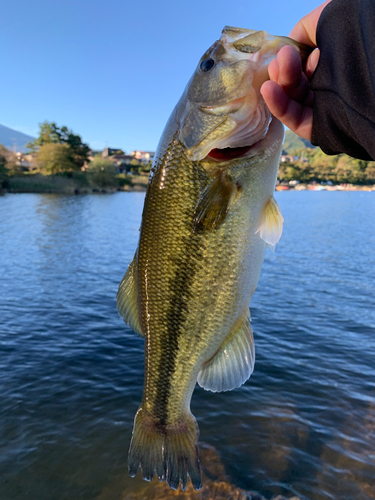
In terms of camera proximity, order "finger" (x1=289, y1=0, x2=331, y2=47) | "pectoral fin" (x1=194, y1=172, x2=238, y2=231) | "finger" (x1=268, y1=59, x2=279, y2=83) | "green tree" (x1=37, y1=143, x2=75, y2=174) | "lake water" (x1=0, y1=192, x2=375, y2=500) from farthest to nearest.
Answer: "green tree" (x1=37, y1=143, x2=75, y2=174) < "lake water" (x1=0, y1=192, x2=375, y2=500) < "pectoral fin" (x1=194, y1=172, x2=238, y2=231) < "finger" (x1=289, y1=0, x2=331, y2=47) < "finger" (x1=268, y1=59, x2=279, y2=83)

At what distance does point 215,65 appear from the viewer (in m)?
2.35

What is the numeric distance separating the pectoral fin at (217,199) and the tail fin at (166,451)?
1725 millimetres

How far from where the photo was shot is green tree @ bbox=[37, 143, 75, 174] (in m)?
91.4

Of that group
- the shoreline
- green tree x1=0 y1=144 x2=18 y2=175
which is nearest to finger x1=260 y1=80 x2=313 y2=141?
the shoreline

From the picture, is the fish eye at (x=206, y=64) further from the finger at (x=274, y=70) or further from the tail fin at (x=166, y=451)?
the tail fin at (x=166, y=451)

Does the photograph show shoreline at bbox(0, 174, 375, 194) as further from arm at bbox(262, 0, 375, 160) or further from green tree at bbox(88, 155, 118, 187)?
arm at bbox(262, 0, 375, 160)

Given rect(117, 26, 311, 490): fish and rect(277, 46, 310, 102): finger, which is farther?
rect(117, 26, 311, 490): fish

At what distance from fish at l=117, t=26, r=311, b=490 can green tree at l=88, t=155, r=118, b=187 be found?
320ft

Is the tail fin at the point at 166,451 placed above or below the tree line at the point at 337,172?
below

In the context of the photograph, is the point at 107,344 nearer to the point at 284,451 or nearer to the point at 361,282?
the point at 284,451

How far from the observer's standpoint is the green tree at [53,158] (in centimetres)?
9141

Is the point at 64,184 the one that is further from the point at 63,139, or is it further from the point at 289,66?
the point at 289,66

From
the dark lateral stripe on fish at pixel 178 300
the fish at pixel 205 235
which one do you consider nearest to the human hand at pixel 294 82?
the fish at pixel 205 235

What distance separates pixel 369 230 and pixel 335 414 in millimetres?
30816
